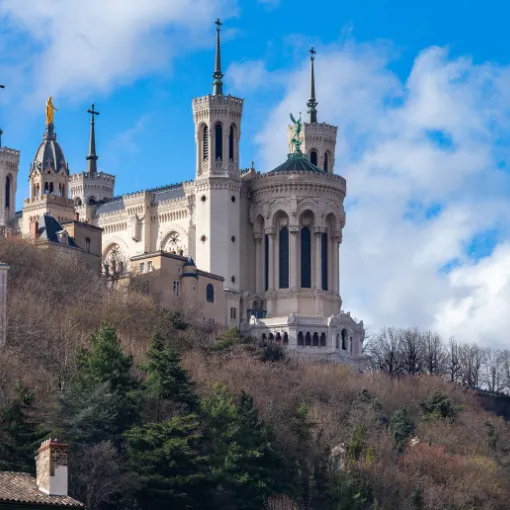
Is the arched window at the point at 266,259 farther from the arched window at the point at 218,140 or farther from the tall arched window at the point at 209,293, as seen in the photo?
the tall arched window at the point at 209,293

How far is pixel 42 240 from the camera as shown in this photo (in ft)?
332

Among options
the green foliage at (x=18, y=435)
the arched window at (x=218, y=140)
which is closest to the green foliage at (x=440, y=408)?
the arched window at (x=218, y=140)

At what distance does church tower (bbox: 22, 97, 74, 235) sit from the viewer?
12169cm

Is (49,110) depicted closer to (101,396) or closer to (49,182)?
(49,182)

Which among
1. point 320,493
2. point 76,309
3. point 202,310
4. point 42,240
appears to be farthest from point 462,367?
point 320,493

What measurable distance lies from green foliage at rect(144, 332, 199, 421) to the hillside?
7 cm

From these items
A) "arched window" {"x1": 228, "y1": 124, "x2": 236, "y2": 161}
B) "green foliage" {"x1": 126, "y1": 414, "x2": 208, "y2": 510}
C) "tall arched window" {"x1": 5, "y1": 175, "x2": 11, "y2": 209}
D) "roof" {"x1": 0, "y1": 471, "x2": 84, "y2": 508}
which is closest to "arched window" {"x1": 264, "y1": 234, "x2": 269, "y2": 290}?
"arched window" {"x1": 228, "y1": 124, "x2": 236, "y2": 161}

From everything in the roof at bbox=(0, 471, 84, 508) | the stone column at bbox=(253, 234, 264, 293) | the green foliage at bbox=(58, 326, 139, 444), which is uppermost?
the stone column at bbox=(253, 234, 264, 293)

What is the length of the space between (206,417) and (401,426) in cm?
2098

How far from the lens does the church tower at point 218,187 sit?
373 feet

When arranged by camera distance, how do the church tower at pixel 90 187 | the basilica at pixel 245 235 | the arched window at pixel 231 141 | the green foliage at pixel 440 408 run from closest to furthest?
1. the green foliage at pixel 440 408
2. the basilica at pixel 245 235
3. the arched window at pixel 231 141
4. the church tower at pixel 90 187

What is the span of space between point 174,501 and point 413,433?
2990 centimetres

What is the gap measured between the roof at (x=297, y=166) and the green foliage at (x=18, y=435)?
56962mm

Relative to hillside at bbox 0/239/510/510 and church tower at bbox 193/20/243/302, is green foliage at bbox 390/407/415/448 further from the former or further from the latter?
church tower at bbox 193/20/243/302
